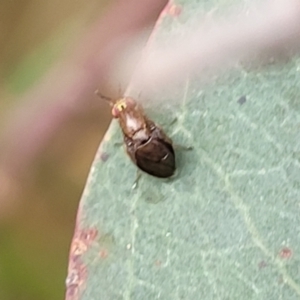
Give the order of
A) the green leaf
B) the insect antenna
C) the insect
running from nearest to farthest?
the green leaf, the insect, the insect antenna

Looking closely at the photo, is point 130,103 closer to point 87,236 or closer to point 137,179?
point 137,179

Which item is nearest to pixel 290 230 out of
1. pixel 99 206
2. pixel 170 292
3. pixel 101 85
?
pixel 170 292

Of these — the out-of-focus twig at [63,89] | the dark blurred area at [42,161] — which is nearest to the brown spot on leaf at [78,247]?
the dark blurred area at [42,161]

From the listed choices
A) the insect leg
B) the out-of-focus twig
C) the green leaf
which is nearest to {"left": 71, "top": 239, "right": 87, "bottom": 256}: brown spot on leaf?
the green leaf

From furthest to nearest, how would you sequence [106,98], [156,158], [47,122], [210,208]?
[47,122] < [106,98] < [156,158] < [210,208]

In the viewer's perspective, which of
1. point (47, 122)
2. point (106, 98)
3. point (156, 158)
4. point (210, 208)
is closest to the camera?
point (210, 208)

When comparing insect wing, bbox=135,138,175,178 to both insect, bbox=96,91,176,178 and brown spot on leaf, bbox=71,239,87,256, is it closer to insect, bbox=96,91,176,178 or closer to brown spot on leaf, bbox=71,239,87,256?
insect, bbox=96,91,176,178

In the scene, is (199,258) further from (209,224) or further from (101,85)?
(101,85)

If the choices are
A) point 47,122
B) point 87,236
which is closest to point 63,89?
point 47,122
